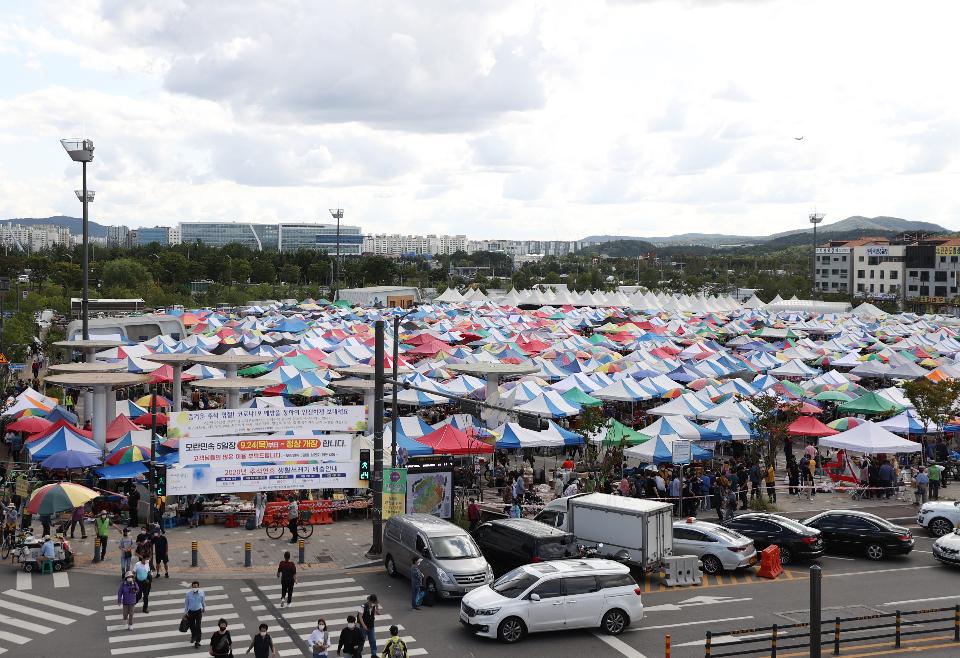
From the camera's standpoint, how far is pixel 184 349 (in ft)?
154

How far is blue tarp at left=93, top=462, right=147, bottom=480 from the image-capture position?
2572 cm

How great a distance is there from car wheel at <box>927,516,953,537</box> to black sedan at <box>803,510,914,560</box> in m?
2.39

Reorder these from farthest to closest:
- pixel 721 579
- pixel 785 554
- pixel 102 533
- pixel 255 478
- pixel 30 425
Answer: pixel 30 425, pixel 255 478, pixel 102 533, pixel 785 554, pixel 721 579

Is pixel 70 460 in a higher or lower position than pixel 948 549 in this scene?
higher

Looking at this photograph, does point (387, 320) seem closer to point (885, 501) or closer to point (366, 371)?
point (366, 371)

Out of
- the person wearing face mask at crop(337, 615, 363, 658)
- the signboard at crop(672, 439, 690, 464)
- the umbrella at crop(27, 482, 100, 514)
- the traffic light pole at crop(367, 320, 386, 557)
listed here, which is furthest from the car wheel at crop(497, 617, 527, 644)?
the umbrella at crop(27, 482, 100, 514)

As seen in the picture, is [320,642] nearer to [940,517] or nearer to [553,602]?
[553,602]

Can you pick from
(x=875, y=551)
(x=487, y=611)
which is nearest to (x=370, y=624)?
(x=487, y=611)

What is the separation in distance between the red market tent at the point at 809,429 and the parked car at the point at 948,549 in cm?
1094

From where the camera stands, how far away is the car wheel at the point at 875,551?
2136 centimetres

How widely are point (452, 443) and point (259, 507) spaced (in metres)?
5.89

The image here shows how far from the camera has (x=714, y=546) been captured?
20141mm

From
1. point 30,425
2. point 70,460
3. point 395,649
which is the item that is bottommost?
point 395,649

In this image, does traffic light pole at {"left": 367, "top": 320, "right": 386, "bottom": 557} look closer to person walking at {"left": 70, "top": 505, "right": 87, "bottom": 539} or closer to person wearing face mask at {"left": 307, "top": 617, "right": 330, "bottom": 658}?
person walking at {"left": 70, "top": 505, "right": 87, "bottom": 539}
